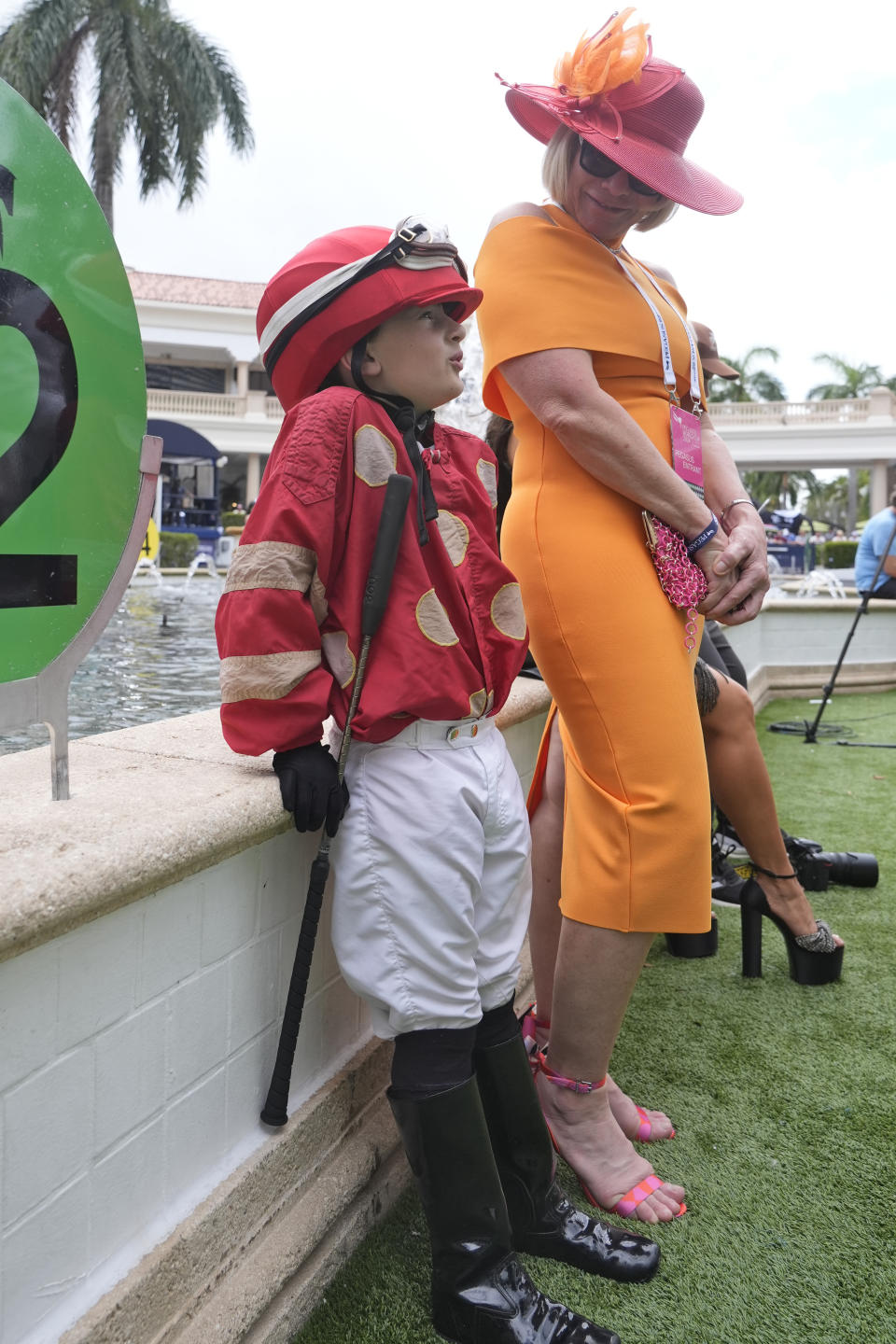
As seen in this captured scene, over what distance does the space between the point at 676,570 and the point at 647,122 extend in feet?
2.36

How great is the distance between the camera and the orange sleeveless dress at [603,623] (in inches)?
61.9

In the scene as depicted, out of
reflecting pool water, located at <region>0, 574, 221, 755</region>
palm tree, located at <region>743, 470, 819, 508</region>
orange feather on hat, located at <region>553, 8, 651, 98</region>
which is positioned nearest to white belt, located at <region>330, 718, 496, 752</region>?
reflecting pool water, located at <region>0, 574, 221, 755</region>

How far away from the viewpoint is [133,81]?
755 inches

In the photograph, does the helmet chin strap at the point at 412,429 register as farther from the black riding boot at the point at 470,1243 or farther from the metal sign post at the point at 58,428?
the black riding boot at the point at 470,1243

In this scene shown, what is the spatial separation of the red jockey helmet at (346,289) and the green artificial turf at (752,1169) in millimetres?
1314

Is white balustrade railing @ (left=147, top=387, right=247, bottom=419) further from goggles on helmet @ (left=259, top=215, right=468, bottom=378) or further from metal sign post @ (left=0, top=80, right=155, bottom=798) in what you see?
metal sign post @ (left=0, top=80, right=155, bottom=798)

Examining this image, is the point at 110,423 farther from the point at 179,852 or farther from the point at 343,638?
the point at 179,852

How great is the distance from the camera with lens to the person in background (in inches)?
138

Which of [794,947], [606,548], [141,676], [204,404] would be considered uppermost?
[204,404]

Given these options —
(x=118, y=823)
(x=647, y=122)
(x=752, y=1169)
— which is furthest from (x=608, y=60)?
(x=752, y=1169)

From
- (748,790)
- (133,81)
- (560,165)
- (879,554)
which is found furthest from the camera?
(133,81)

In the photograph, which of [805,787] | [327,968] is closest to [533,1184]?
[327,968]

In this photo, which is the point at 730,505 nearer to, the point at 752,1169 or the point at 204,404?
the point at 752,1169

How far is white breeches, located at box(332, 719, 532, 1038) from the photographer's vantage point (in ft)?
4.35
